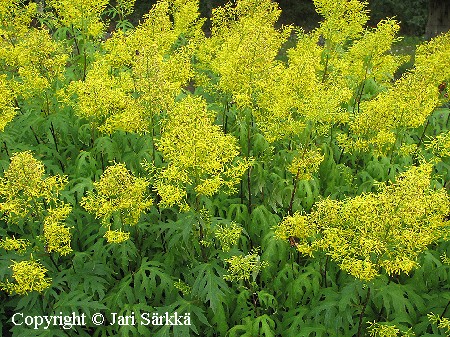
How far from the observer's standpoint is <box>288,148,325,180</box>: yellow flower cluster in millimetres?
6297

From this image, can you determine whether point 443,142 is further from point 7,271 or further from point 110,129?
point 7,271

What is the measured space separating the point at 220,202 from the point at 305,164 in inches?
54.9

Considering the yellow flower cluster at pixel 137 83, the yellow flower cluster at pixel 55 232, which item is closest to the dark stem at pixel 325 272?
the yellow flower cluster at pixel 137 83

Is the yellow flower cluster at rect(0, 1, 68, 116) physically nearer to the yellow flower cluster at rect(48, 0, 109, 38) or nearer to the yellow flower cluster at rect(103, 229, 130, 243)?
the yellow flower cluster at rect(48, 0, 109, 38)

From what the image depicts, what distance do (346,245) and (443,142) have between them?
271 centimetres

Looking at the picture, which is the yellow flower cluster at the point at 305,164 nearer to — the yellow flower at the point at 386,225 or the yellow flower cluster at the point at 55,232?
the yellow flower at the point at 386,225

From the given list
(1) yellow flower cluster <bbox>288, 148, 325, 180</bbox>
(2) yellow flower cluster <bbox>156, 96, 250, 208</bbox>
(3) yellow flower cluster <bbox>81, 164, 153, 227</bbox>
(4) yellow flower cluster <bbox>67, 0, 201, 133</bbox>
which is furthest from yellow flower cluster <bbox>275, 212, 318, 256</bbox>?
(4) yellow flower cluster <bbox>67, 0, 201, 133</bbox>

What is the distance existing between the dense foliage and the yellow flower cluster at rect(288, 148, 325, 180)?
0.03 meters

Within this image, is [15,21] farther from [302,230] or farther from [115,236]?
[302,230]

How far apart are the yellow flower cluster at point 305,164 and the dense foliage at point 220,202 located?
26 mm

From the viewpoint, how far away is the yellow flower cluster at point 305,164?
6297 mm

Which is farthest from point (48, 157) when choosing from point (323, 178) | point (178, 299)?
point (323, 178)

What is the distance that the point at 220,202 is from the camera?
23.0ft

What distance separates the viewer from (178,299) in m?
5.89
